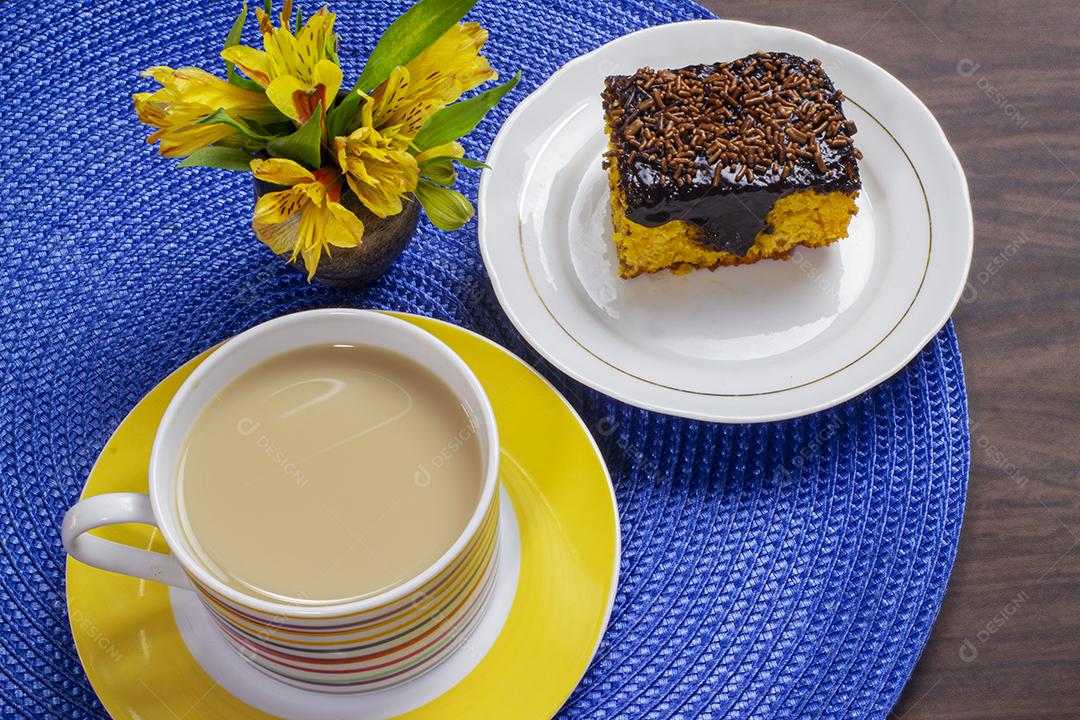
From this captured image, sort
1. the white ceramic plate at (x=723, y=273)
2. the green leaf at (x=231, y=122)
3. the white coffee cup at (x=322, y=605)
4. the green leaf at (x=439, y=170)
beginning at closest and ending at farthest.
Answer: the white coffee cup at (x=322, y=605) < the green leaf at (x=231, y=122) < the green leaf at (x=439, y=170) < the white ceramic plate at (x=723, y=273)

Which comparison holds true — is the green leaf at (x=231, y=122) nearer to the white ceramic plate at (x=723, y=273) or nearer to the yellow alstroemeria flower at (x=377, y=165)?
the yellow alstroemeria flower at (x=377, y=165)

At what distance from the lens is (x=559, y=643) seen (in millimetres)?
1206

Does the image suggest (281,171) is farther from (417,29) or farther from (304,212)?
(417,29)

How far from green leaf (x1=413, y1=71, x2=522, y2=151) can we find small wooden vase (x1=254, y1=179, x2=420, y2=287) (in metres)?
0.09

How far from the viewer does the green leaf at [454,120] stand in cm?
124

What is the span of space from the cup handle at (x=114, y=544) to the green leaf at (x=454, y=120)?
54cm

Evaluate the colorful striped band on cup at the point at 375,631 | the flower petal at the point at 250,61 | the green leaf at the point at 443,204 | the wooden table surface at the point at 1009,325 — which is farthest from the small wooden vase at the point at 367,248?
the wooden table surface at the point at 1009,325

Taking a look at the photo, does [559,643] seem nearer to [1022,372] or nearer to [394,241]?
[394,241]

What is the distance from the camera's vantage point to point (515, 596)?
1.22 m

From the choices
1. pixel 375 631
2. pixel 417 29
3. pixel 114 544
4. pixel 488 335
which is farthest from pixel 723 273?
pixel 114 544

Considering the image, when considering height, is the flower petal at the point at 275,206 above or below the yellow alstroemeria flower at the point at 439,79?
below

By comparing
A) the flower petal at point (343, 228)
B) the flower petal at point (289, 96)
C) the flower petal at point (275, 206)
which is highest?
the flower petal at point (289, 96)

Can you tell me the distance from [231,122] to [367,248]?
0.26 m

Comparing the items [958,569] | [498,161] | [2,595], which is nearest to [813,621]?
[958,569]
